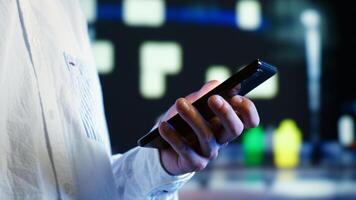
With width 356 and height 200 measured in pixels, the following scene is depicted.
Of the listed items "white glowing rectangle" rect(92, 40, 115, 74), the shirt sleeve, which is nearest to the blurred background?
"white glowing rectangle" rect(92, 40, 115, 74)

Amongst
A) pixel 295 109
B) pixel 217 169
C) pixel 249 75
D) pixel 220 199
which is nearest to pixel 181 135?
pixel 249 75

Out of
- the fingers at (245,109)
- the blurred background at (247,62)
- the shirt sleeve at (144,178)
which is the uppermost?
the fingers at (245,109)

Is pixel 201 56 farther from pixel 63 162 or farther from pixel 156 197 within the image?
pixel 63 162

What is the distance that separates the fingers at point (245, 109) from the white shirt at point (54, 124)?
0.13m

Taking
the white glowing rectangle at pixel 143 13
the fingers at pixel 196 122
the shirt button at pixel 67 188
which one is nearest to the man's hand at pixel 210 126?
the fingers at pixel 196 122

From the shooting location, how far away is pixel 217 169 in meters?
1.50

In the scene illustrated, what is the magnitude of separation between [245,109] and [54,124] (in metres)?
0.17

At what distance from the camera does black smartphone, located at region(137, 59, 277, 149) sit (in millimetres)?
395

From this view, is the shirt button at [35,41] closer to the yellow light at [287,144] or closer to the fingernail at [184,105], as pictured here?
the fingernail at [184,105]

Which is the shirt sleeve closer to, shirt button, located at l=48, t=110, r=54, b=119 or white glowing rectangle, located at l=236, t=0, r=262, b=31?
shirt button, located at l=48, t=110, r=54, b=119

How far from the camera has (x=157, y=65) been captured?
1.56 metres

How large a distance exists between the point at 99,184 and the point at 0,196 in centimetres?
13

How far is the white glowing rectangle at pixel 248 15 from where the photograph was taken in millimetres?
1614

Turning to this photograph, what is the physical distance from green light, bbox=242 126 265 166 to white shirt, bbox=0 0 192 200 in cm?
99
